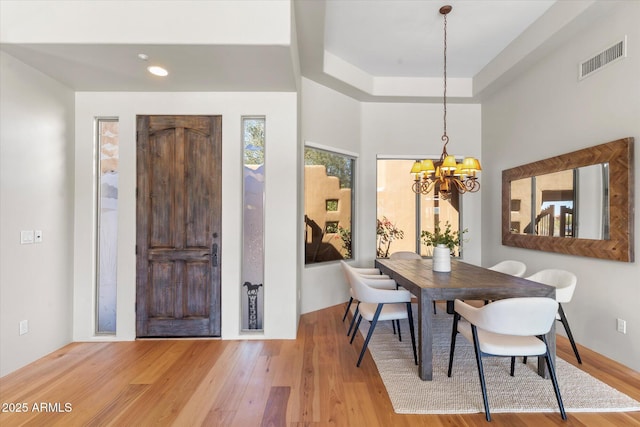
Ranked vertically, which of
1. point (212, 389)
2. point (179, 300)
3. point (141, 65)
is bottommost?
point (212, 389)

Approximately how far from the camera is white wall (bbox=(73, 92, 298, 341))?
10.7 ft

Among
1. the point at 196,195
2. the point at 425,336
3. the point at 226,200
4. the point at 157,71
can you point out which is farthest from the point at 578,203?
the point at 157,71

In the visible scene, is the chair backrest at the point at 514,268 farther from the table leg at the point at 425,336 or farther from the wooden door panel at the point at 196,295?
the wooden door panel at the point at 196,295

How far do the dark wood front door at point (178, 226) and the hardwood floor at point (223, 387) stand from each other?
295mm

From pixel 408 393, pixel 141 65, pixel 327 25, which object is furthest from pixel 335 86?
pixel 408 393

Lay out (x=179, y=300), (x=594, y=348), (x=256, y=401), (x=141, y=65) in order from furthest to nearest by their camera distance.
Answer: (x=179, y=300), (x=594, y=348), (x=141, y=65), (x=256, y=401)

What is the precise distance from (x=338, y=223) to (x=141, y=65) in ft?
10.1

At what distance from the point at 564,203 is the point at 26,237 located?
5378 millimetres

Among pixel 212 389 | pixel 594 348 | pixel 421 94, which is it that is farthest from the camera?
pixel 421 94

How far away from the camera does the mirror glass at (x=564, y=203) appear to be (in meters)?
2.94

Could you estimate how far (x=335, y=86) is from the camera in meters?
4.42

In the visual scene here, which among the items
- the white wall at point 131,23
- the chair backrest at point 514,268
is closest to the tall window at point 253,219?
the white wall at point 131,23

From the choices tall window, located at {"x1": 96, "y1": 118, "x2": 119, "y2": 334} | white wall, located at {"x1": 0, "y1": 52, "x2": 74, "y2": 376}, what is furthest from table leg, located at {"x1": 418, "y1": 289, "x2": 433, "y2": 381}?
white wall, located at {"x1": 0, "y1": 52, "x2": 74, "y2": 376}

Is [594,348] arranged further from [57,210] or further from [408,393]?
[57,210]
